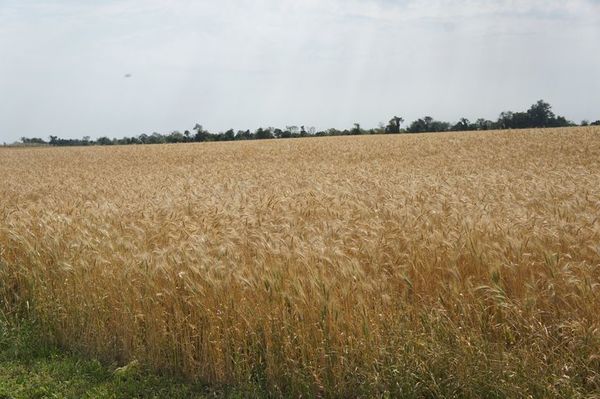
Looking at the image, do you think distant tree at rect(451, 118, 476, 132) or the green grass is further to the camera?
distant tree at rect(451, 118, 476, 132)

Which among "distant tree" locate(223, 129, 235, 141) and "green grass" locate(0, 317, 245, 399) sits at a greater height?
"distant tree" locate(223, 129, 235, 141)

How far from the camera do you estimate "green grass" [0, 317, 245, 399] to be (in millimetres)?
4211

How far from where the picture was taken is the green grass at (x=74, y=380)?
421 cm

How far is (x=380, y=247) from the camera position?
5.10m

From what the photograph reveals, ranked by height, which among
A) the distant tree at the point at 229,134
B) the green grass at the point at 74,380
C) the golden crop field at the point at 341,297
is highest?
the distant tree at the point at 229,134

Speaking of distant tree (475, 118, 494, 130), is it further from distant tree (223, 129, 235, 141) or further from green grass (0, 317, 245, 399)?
green grass (0, 317, 245, 399)

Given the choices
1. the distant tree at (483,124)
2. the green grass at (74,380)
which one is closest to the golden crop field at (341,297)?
the green grass at (74,380)

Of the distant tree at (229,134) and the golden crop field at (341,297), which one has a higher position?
the distant tree at (229,134)

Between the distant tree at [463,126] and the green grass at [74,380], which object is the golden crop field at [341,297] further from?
Answer: the distant tree at [463,126]

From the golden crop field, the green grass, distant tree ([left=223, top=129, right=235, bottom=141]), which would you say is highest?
distant tree ([left=223, top=129, right=235, bottom=141])

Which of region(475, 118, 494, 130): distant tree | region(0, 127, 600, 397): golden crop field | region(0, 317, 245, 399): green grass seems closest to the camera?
region(0, 127, 600, 397): golden crop field

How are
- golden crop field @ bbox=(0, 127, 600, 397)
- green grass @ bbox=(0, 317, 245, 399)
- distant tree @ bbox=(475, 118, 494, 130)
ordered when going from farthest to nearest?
distant tree @ bbox=(475, 118, 494, 130)
green grass @ bbox=(0, 317, 245, 399)
golden crop field @ bbox=(0, 127, 600, 397)

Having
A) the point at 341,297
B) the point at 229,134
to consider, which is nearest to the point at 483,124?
the point at 229,134

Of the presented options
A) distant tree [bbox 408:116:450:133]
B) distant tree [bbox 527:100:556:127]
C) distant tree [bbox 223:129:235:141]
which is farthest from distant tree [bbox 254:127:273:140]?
distant tree [bbox 527:100:556:127]
